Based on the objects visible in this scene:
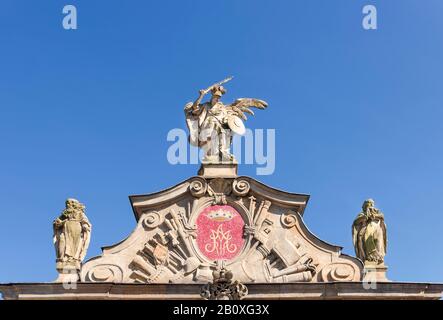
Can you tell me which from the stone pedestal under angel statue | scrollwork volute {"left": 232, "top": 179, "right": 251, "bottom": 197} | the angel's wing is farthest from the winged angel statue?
the stone pedestal under angel statue

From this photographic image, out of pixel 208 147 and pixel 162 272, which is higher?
pixel 208 147

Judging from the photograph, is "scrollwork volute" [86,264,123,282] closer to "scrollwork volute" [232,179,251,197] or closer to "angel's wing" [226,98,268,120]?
"scrollwork volute" [232,179,251,197]

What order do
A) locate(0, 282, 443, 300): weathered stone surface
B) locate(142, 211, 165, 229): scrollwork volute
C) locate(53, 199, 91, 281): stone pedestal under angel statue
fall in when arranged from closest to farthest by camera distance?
locate(0, 282, 443, 300): weathered stone surface
locate(53, 199, 91, 281): stone pedestal under angel statue
locate(142, 211, 165, 229): scrollwork volute

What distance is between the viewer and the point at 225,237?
2653 centimetres

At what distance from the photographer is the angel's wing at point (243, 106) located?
91.5 feet

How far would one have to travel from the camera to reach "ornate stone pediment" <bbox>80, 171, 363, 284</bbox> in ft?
85.6

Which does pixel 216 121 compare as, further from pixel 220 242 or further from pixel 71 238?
pixel 71 238

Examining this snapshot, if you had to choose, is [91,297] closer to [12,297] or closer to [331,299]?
[12,297]

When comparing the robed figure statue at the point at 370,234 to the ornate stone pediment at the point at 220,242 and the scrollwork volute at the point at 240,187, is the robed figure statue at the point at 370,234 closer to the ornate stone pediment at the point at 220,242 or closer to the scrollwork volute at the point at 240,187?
the ornate stone pediment at the point at 220,242

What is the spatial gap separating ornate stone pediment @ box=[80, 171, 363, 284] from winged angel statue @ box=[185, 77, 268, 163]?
0.80 m

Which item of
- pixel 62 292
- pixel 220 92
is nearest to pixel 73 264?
pixel 62 292

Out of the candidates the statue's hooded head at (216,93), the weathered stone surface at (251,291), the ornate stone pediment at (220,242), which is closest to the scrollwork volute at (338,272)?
the ornate stone pediment at (220,242)

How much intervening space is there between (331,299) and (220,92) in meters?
5.54
